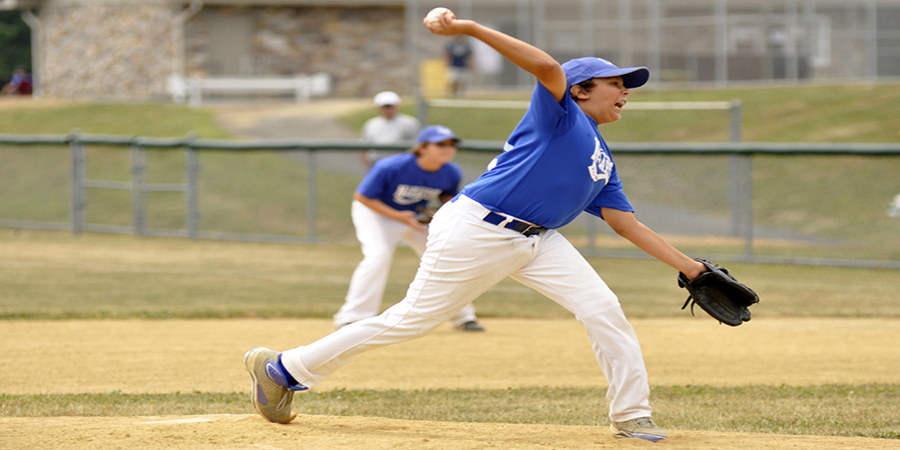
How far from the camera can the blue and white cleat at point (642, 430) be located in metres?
3.82

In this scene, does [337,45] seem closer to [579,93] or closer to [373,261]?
[373,261]

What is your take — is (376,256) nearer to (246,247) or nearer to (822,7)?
(246,247)

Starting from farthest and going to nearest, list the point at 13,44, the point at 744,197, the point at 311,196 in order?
the point at 13,44, the point at 311,196, the point at 744,197

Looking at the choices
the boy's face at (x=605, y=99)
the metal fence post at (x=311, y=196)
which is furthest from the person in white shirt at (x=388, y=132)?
the boy's face at (x=605, y=99)

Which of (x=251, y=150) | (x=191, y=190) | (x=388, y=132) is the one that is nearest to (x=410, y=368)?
(x=388, y=132)

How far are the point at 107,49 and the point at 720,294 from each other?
2720 centimetres

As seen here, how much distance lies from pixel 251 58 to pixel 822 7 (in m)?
16.7

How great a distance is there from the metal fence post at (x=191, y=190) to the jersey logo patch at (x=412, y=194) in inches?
274

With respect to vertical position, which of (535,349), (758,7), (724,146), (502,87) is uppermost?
(758,7)

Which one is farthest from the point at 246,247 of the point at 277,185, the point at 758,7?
the point at 758,7

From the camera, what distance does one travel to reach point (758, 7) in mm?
23141

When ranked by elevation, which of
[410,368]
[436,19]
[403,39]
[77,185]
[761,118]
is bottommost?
[410,368]

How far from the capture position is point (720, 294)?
404 cm

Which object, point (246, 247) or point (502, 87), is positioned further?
point (502, 87)
